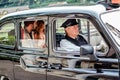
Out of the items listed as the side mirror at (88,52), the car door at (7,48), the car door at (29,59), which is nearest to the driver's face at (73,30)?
the car door at (29,59)

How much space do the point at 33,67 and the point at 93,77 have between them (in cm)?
113

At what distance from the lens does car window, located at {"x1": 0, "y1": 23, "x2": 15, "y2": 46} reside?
18.8 ft

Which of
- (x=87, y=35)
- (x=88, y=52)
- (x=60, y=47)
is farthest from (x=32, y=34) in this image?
(x=88, y=52)

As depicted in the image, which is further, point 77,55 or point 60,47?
point 60,47

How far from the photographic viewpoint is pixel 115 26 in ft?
14.9

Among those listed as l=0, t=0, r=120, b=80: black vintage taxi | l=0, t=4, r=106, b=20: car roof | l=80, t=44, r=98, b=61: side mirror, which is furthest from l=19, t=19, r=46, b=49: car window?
l=80, t=44, r=98, b=61: side mirror

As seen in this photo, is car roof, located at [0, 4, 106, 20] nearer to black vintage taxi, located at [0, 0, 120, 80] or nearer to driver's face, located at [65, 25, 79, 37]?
black vintage taxi, located at [0, 0, 120, 80]

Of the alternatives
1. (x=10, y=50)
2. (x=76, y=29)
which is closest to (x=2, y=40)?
(x=10, y=50)

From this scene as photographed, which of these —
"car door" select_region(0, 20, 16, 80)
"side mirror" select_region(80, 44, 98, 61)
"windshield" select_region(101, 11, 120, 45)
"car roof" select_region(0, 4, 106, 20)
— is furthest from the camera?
"car door" select_region(0, 20, 16, 80)

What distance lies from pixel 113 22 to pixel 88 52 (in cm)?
58

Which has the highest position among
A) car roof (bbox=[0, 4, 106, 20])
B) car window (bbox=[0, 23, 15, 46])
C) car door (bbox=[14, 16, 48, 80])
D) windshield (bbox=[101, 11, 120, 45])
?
car roof (bbox=[0, 4, 106, 20])

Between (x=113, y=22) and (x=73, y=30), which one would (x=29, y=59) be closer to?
(x=73, y=30)

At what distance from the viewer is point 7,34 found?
591cm

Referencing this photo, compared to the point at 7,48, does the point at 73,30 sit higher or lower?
higher
